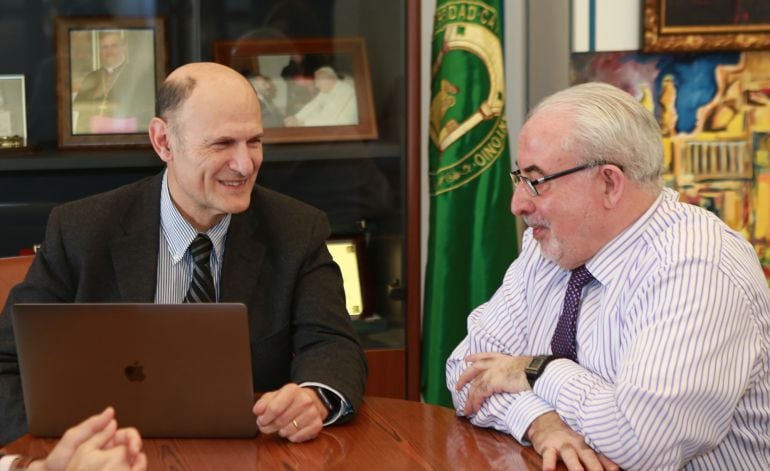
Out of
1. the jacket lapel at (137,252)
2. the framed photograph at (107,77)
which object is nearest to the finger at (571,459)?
the jacket lapel at (137,252)

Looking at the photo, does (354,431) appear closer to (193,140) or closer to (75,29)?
(193,140)

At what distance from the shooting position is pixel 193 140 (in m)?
2.29

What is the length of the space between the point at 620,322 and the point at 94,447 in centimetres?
93

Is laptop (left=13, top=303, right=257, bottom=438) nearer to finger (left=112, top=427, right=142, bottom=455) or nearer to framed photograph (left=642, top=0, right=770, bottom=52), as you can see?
finger (left=112, top=427, right=142, bottom=455)

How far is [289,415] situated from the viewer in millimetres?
1855

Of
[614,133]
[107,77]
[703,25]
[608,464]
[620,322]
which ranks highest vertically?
[703,25]

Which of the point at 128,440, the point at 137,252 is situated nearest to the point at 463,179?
the point at 137,252

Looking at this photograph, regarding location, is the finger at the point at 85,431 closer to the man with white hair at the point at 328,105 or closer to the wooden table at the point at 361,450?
the wooden table at the point at 361,450

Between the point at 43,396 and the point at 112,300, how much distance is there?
0.45 meters

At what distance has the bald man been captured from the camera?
226cm

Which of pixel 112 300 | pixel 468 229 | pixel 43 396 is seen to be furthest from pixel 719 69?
pixel 43 396

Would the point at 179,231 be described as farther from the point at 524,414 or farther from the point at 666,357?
the point at 666,357

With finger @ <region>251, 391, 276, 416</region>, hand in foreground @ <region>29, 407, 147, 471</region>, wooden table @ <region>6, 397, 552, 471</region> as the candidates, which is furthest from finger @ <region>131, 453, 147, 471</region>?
finger @ <region>251, 391, 276, 416</region>

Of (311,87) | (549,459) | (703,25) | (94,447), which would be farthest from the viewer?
(311,87)
